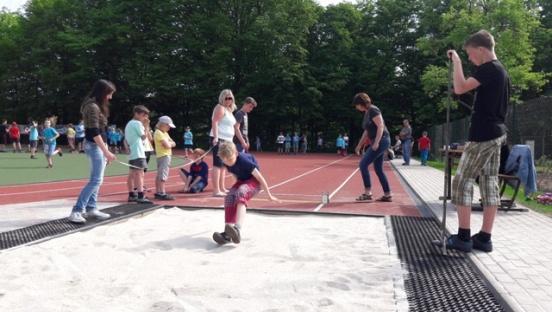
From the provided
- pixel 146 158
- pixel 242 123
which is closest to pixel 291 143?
pixel 242 123

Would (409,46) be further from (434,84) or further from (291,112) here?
(434,84)

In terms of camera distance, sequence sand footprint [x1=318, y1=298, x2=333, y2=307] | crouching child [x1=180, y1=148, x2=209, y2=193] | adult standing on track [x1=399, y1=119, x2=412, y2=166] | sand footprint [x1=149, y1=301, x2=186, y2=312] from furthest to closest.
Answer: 1. adult standing on track [x1=399, y1=119, x2=412, y2=166]
2. crouching child [x1=180, y1=148, x2=209, y2=193]
3. sand footprint [x1=318, y1=298, x2=333, y2=307]
4. sand footprint [x1=149, y1=301, x2=186, y2=312]

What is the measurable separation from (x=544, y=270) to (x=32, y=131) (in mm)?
23053

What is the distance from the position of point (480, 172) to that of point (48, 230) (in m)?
4.90

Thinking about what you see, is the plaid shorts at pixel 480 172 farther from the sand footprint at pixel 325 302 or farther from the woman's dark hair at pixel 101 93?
the woman's dark hair at pixel 101 93

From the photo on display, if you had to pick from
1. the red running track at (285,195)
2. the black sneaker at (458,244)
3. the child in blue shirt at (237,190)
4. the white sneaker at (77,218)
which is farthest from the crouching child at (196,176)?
the black sneaker at (458,244)

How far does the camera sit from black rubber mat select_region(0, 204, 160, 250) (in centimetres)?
514

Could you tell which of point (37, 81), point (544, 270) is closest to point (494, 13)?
point (544, 270)

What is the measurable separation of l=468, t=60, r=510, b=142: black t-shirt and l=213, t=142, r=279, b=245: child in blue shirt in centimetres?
230

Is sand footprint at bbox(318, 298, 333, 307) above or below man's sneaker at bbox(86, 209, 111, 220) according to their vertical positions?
below

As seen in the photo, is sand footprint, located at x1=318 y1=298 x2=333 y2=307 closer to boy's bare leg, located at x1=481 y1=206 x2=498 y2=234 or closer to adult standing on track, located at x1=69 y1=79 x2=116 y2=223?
boy's bare leg, located at x1=481 y1=206 x2=498 y2=234

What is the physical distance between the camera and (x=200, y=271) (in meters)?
4.20

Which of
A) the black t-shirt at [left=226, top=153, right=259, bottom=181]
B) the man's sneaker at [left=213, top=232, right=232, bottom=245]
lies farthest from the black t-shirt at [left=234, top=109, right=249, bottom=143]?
the man's sneaker at [left=213, top=232, right=232, bottom=245]

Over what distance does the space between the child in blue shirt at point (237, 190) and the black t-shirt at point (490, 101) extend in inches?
90.7
